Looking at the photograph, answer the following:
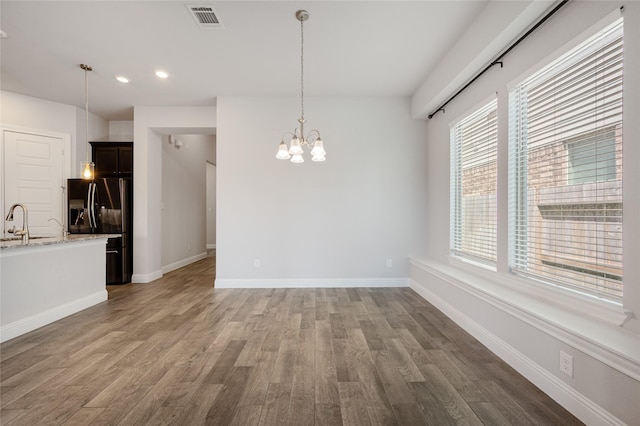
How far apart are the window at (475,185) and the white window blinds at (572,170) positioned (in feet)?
1.36

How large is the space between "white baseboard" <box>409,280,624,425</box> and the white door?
6.13 meters

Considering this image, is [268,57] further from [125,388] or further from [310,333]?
[125,388]

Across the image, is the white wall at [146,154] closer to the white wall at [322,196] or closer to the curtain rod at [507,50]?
the white wall at [322,196]

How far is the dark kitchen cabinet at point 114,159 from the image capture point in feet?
17.2

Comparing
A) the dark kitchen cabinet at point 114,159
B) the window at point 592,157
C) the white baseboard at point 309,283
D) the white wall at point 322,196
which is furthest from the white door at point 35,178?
the window at point 592,157

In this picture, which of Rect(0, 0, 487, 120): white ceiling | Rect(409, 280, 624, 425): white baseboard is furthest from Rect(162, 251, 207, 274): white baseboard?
Rect(409, 280, 624, 425): white baseboard

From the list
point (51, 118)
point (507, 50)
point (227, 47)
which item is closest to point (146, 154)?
point (51, 118)

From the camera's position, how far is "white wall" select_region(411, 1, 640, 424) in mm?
1502

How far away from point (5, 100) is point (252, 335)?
5.43m

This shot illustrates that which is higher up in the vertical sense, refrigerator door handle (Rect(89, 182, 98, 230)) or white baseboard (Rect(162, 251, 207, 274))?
refrigerator door handle (Rect(89, 182, 98, 230))

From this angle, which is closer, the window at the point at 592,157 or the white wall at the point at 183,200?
the window at the point at 592,157

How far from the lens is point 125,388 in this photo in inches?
77.0

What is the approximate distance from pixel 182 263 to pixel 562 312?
660 cm

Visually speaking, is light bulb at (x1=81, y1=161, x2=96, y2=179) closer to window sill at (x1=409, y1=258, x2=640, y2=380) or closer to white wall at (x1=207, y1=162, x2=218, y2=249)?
window sill at (x1=409, y1=258, x2=640, y2=380)
